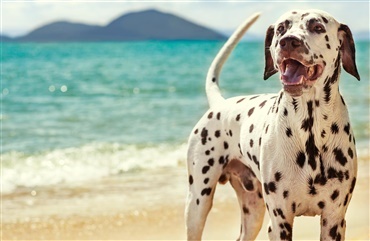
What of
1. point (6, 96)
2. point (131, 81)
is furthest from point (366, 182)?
point (131, 81)

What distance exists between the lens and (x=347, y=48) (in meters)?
5.07

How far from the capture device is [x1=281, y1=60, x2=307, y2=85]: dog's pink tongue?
15.7 feet

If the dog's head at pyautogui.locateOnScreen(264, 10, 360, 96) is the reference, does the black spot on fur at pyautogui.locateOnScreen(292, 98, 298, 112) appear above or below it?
below

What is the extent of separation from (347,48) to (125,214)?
466 centimetres

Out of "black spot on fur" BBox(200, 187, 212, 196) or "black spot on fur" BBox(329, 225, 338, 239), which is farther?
"black spot on fur" BBox(200, 187, 212, 196)

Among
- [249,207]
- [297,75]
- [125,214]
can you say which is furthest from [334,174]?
[125,214]

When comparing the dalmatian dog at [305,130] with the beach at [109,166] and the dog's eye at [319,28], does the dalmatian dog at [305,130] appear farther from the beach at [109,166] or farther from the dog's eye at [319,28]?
the beach at [109,166]

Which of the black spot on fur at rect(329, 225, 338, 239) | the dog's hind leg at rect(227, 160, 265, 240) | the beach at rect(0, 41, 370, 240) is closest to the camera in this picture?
the black spot on fur at rect(329, 225, 338, 239)

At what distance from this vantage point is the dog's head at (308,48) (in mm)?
4727

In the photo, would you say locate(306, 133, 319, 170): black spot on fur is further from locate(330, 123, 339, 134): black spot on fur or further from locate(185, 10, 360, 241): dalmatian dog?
locate(330, 123, 339, 134): black spot on fur

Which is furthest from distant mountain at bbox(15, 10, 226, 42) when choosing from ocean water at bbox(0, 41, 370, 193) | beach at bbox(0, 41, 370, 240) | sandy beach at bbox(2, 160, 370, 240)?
sandy beach at bbox(2, 160, 370, 240)

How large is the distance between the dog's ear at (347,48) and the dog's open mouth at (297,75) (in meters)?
0.32

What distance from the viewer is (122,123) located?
17.1 metres

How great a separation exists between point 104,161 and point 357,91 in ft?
40.0
